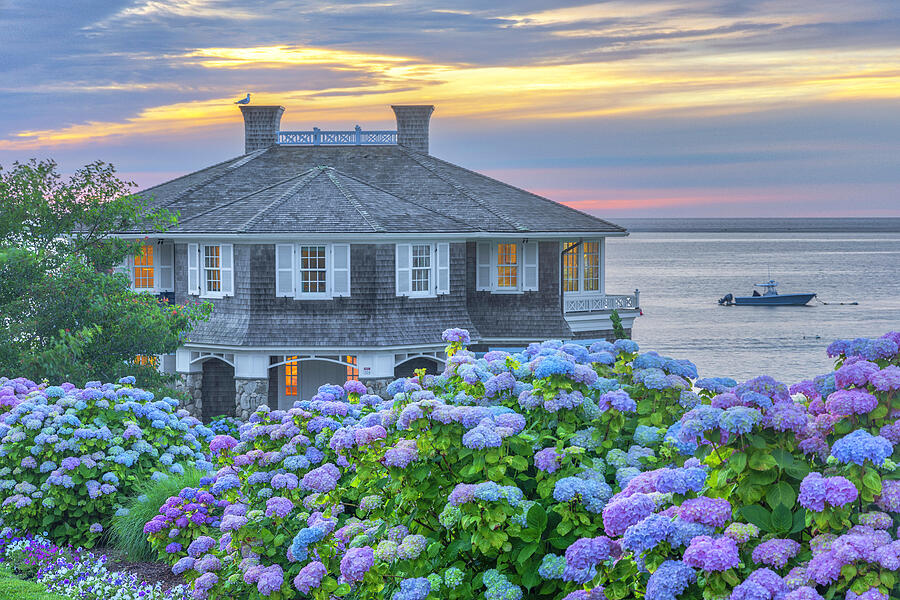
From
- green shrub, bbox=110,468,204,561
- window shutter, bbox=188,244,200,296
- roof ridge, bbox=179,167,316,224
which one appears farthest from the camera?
roof ridge, bbox=179,167,316,224

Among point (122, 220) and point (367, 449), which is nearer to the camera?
point (367, 449)

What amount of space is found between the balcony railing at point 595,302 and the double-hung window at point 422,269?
4.75 meters

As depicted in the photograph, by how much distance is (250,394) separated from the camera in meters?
→ 28.8

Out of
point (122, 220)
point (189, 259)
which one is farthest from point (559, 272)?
point (122, 220)

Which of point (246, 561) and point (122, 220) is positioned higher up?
point (122, 220)

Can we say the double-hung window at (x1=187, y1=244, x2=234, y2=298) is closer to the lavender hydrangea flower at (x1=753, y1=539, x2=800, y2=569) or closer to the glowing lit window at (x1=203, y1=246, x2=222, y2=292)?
the glowing lit window at (x1=203, y1=246, x2=222, y2=292)

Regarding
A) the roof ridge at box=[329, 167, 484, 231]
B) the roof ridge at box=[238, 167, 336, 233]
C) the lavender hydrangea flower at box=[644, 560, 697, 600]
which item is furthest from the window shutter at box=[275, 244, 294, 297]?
the lavender hydrangea flower at box=[644, 560, 697, 600]

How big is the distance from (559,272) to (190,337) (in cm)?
1159

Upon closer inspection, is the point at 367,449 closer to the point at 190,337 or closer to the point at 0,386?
the point at 0,386

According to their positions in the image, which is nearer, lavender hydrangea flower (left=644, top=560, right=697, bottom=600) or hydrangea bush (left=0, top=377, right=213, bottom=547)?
lavender hydrangea flower (left=644, top=560, right=697, bottom=600)

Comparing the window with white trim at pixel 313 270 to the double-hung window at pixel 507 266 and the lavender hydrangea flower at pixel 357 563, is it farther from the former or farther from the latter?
the lavender hydrangea flower at pixel 357 563

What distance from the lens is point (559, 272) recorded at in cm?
3203

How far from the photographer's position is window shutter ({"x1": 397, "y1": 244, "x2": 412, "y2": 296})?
1133 inches

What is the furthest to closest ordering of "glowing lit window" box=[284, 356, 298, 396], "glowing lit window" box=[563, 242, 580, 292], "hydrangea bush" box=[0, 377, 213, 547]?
"glowing lit window" box=[563, 242, 580, 292] < "glowing lit window" box=[284, 356, 298, 396] < "hydrangea bush" box=[0, 377, 213, 547]
